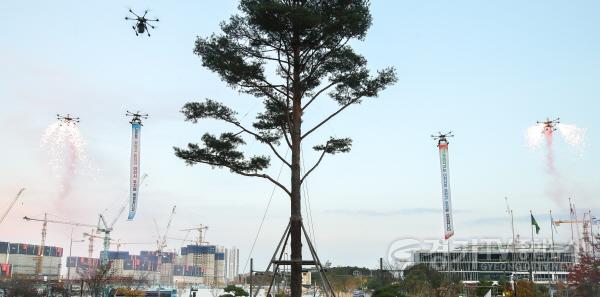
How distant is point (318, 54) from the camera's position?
63.1 feet

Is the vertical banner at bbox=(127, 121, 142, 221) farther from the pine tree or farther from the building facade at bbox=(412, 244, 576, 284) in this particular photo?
the building facade at bbox=(412, 244, 576, 284)

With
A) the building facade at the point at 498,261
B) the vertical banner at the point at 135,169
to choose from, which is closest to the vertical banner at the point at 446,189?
the vertical banner at the point at 135,169

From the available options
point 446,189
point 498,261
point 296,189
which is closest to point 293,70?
point 296,189

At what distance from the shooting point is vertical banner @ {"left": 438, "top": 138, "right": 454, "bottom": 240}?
41.3 meters

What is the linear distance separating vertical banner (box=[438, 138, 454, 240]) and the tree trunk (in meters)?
24.3

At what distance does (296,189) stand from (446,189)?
87.7 feet

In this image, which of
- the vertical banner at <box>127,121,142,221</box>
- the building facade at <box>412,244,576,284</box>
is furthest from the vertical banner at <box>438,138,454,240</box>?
the building facade at <box>412,244,576,284</box>

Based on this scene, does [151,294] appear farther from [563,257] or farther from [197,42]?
[563,257]

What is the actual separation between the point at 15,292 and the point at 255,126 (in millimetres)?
46634

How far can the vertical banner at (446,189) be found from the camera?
41312 mm

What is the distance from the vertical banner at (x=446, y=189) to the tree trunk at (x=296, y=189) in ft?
79.7

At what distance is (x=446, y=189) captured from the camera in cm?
4275

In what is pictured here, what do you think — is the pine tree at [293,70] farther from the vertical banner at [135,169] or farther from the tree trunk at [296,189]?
the vertical banner at [135,169]

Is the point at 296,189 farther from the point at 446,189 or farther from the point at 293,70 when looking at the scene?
the point at 446,189
